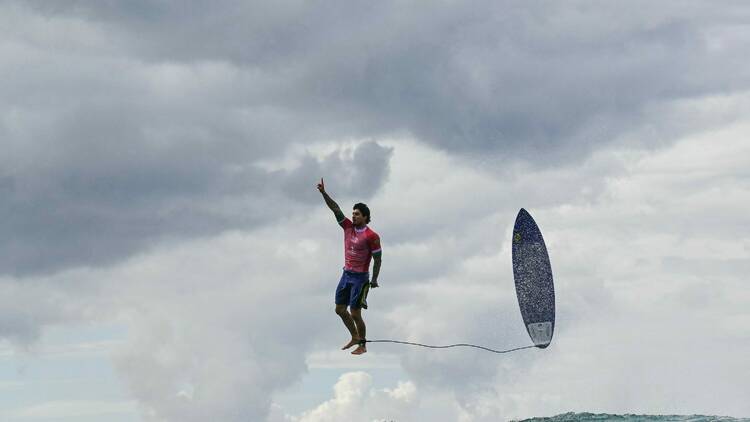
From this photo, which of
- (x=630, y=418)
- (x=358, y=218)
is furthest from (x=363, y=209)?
(x=630, y=418)

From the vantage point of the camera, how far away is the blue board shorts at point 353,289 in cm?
2258

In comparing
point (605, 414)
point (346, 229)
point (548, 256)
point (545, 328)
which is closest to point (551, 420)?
point (605, 414)

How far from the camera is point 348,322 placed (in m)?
23.0

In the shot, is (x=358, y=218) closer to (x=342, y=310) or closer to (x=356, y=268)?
(x=356, y=268)

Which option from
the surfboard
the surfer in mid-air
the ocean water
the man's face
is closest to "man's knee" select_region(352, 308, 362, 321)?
the surfer in mid-air

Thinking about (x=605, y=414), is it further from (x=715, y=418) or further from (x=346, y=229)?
(x=346, y=229)

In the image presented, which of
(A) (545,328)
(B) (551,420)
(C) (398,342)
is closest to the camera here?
(C) (398,342)

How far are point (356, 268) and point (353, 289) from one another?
52 cm

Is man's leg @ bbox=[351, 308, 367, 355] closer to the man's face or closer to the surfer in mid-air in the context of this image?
the surfer in mid-air

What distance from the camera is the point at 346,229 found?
2250 centimetres

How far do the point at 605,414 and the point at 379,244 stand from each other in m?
7.93

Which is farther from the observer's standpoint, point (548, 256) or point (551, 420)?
point (548, 256)

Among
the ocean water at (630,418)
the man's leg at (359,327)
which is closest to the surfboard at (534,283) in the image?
the ocean water at (630,418)

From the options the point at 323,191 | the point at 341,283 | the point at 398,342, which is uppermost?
the point at 323,191
